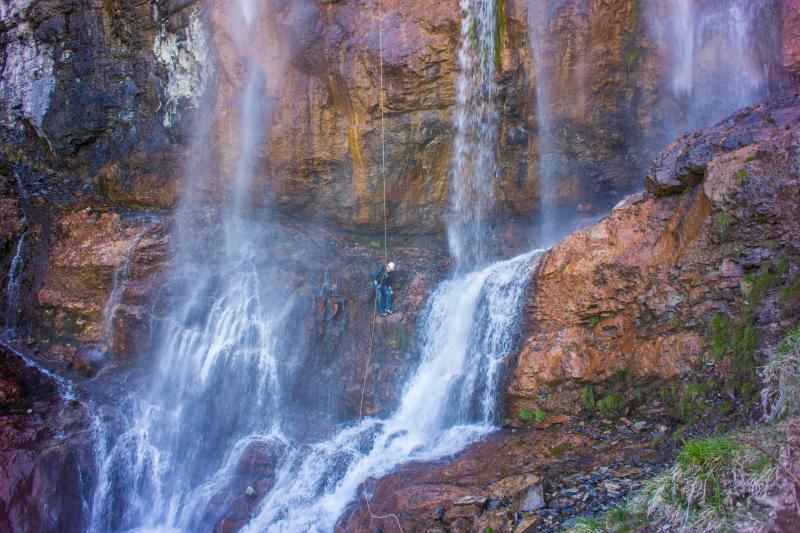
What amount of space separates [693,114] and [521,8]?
4.21m

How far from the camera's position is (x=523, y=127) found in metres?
12.6

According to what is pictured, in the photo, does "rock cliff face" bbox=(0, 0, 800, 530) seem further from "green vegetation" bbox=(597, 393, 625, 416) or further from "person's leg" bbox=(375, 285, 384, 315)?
"person's leg" bbox=(375, 285, 384, 315)

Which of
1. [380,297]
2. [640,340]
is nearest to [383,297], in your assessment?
[380,297]

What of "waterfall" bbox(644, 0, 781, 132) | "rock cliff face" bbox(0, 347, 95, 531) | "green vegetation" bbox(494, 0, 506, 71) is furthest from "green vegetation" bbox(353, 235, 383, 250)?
"waterfall" bbox(644, 0, 781, 132)

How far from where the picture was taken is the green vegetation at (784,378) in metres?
5.25

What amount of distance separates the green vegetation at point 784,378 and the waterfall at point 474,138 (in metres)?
7.32

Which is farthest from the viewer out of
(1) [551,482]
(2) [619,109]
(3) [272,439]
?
(2) [619,109]

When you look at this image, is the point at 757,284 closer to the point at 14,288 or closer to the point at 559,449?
the point at 559,449

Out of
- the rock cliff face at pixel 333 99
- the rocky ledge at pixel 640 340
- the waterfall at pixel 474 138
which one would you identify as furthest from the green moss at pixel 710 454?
the rock cliff face at pixel 333 99

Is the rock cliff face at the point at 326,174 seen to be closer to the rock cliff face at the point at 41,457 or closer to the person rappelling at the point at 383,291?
the rock cliff face at the point at 41,457

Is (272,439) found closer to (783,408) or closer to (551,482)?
(551,482)

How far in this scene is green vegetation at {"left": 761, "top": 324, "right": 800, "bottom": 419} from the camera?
17.2ft

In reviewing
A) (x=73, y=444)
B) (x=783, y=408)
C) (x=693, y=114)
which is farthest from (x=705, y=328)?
→ (x=73, y=444)

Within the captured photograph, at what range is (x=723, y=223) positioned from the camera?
7.47 metres
